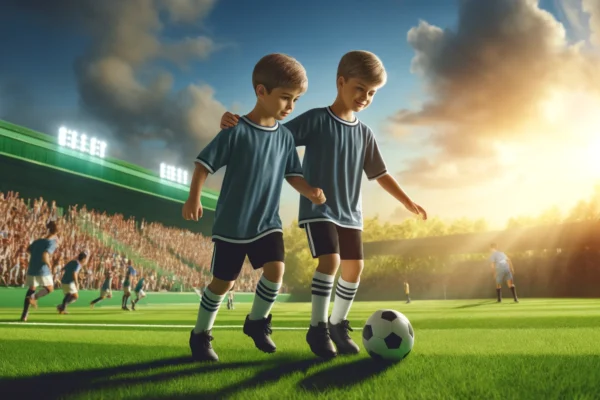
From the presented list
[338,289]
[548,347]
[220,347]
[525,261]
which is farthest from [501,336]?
[525,261]

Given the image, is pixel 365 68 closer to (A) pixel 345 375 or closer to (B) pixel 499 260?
(A) pixel 345 375

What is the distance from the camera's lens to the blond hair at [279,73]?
12.8 ft

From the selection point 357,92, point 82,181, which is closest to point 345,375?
point 357,92

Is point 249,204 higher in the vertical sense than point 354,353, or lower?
higher

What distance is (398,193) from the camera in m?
5.11

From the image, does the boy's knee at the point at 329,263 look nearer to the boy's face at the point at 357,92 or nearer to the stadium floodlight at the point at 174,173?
the boy's face at the point at 357,92

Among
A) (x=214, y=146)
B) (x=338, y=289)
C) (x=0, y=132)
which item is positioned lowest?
(x=338, y=289)

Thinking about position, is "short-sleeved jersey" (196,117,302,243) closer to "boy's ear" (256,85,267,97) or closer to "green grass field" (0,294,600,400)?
"boy's ear" (256,85,267,97)

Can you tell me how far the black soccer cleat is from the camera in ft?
14.0

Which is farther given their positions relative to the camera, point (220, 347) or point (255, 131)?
point (220, 347)

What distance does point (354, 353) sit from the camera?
4238mm

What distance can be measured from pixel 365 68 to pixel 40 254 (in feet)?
31.6

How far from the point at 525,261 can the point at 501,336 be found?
3431 centimetres

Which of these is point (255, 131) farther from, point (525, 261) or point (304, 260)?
point (304, 260)
